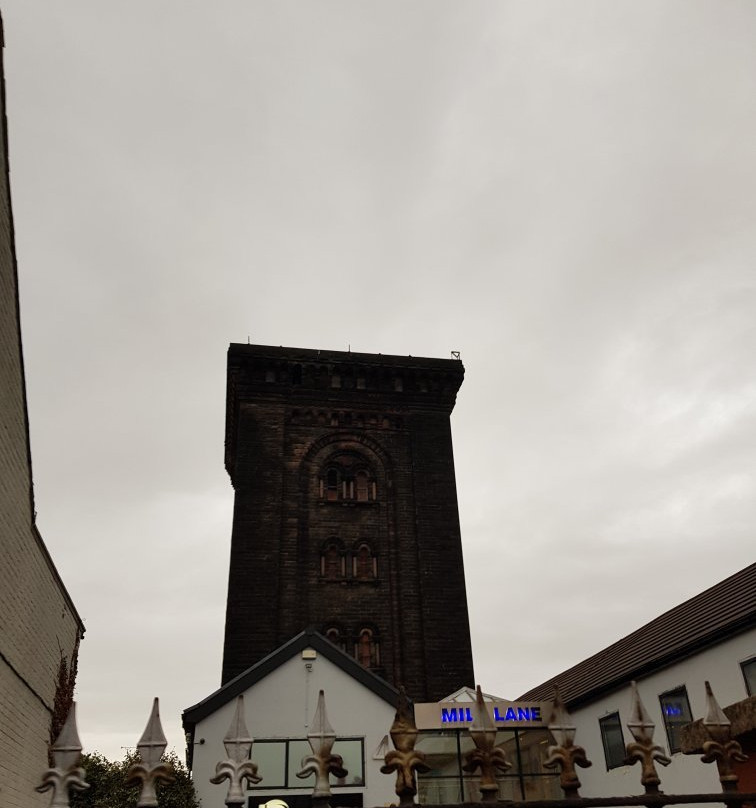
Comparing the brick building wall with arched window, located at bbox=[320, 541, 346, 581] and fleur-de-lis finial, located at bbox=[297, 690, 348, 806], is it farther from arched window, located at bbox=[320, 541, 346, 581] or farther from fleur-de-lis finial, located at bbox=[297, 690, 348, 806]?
arched window, located at bbox=[320, 541, 346, 581]

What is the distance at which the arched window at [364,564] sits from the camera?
36969 mm

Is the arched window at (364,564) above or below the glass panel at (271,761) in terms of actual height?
above

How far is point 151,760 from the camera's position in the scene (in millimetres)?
4078

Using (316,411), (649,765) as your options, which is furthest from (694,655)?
(316,411)

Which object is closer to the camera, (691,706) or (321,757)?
(321,757)

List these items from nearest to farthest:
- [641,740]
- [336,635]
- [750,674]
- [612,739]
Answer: [641,740] < [750,674] < [612,739] < [336,635]

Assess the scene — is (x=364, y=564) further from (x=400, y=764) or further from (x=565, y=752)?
(x=400, y=764)

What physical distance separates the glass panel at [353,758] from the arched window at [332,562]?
11.7 meters

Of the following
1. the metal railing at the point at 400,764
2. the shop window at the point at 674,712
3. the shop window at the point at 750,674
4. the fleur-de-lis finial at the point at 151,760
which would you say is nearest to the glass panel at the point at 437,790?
the shop window at the point at 674,712

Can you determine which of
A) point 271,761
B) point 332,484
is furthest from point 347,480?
point 271,761

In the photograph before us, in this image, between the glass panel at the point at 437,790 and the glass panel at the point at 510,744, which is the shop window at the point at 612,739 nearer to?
the glass panel at the point at 510,744

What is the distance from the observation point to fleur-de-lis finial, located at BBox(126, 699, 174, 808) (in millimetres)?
4008

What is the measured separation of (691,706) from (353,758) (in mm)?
11069

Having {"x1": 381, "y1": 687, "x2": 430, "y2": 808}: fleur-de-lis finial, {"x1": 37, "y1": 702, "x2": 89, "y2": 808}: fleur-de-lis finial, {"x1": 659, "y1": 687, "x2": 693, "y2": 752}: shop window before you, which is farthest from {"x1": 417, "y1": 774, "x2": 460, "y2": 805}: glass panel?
Result: {"x1": 37, "y1": 702, "x2": 89, "y2": 808}: fleur-de-lis finial
